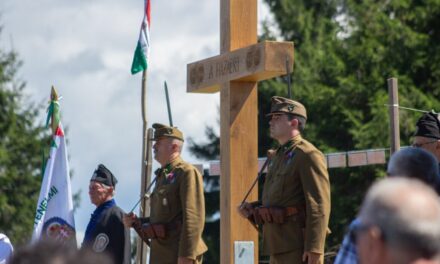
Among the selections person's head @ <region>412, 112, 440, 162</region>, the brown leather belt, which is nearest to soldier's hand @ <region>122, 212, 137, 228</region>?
the brown leather belt

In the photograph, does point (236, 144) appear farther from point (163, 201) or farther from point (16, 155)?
point (16, 155)

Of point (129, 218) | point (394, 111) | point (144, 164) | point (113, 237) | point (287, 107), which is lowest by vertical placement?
point (113, 237)

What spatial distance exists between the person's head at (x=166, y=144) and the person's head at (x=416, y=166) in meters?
3.58

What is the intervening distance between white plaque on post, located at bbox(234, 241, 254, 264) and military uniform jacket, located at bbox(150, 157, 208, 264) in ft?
0.70

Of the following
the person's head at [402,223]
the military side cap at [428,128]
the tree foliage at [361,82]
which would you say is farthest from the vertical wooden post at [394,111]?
the tree foliage at [361,82]

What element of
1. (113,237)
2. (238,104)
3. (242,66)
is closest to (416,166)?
(242,66)

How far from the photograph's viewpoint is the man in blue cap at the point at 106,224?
779 centimetres

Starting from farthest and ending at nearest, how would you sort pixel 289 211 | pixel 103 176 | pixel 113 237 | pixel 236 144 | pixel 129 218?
pixel 103 176, pixel 113 237, pixel 129 218, pixel 236 144, pixel 289 211

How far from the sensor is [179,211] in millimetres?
7309

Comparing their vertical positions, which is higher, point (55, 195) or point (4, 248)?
point (55, 195)

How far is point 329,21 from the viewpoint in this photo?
3039 centimetres

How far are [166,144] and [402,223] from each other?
501 centimetres

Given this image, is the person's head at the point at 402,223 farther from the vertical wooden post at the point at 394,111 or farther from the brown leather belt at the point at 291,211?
the vertical wooden post at the point at 394,111

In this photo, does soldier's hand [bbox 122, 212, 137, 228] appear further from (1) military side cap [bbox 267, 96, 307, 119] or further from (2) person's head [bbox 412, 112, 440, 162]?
(2) person's head [bbox 412, 112, 440, 162]
